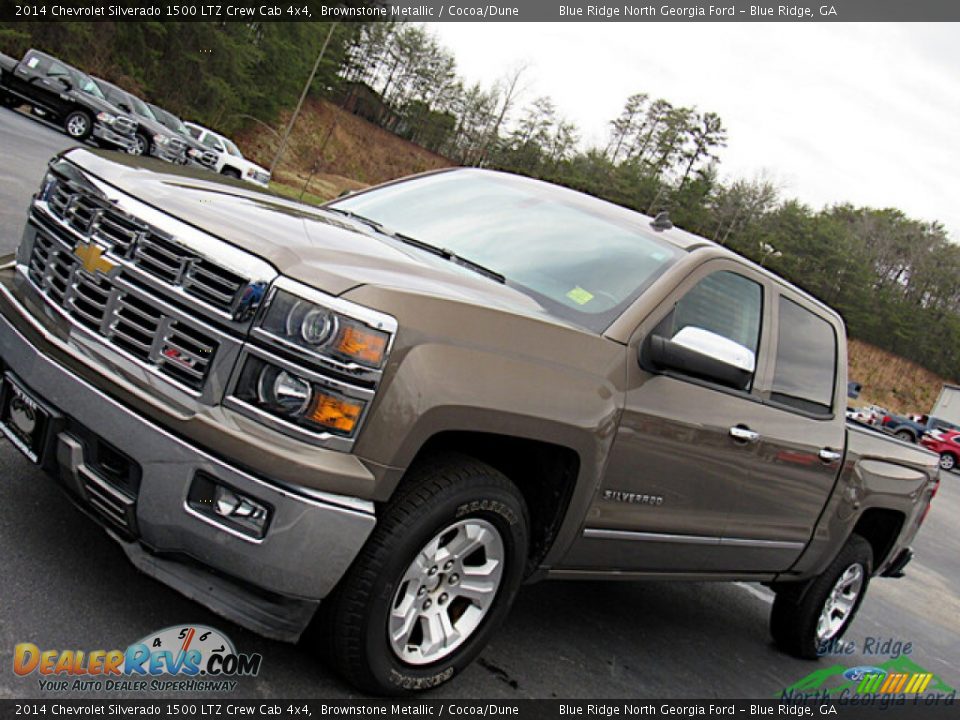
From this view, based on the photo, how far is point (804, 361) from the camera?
4.70 m

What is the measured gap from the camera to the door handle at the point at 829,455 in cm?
466

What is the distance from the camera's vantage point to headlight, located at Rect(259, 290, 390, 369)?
8.43 feet

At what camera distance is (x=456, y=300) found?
9.38 ft

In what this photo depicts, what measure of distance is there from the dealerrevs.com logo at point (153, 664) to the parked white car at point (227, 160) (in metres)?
23.8

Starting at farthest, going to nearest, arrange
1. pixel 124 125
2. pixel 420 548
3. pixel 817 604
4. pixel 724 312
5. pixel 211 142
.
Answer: pixel 211 142 → pixel 124 125 → pixel 817 604 → pixel 724 312 → pixel 420 548

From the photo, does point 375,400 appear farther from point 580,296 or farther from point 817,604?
point 817,604

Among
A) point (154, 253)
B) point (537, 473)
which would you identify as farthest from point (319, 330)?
point (537, 473)

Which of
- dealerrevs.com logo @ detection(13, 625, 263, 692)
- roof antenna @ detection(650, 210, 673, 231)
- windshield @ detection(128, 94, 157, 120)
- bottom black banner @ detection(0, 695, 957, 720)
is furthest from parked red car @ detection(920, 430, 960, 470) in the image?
dealerrevs.com logo @ detection(13, 625, 263, 692)

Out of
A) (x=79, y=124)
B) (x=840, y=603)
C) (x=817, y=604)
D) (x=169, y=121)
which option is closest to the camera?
(x=817, y=604)

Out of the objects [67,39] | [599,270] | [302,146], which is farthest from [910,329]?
[599,270]

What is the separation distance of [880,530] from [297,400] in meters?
4.63

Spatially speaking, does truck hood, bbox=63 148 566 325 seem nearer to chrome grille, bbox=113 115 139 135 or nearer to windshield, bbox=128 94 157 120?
chrome grille, bbox=113 115 139 135

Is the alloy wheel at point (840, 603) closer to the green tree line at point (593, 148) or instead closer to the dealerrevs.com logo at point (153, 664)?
the dealerrevs.com logo at point (153, 664)

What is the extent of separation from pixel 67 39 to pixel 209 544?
3857cm
